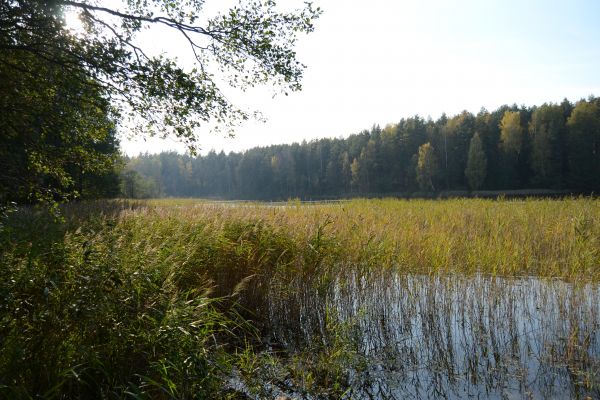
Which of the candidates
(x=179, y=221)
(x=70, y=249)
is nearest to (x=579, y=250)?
(x=179, y=221)

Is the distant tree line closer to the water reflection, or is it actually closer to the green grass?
the green grass

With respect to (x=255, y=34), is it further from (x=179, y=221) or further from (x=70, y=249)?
(x=70, y=249)

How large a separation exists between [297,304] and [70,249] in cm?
302

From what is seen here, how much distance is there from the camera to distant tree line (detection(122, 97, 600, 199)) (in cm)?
4794

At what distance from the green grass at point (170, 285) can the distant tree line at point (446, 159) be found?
34.8 metres

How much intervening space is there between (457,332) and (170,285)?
134 inches

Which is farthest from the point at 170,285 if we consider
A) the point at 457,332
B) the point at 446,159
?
the point at 446,159

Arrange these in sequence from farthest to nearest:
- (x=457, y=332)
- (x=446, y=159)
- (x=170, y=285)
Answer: (x=446, y=159) < (x=457, y=332) < (x=170, y=285)

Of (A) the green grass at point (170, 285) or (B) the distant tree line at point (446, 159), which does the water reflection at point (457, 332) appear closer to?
(A) the green grass at point (170, 285)

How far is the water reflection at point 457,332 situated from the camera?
3.63 m

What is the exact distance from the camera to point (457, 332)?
4684 millimetres

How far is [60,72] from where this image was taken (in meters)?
5.24

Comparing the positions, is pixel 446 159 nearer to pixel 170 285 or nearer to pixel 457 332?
pixel 457 332

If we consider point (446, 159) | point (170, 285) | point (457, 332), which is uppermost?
point (446, 159)
